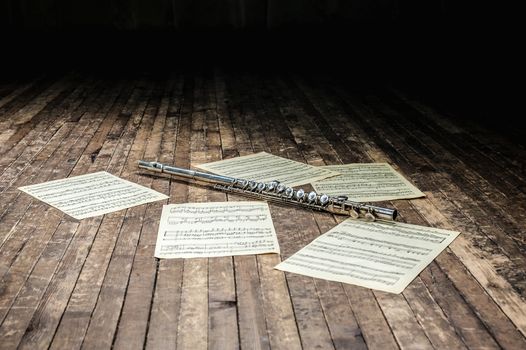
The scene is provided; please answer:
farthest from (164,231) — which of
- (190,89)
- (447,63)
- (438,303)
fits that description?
(447,63)

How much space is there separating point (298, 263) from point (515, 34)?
5.12 metres

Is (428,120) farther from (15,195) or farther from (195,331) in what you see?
(195,331)

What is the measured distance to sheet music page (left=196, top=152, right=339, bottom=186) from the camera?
2422 millimetres

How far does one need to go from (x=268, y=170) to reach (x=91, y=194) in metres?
0.69

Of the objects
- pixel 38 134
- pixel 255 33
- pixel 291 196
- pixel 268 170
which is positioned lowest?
pixel 255 33

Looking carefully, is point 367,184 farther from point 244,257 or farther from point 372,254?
point 244,257

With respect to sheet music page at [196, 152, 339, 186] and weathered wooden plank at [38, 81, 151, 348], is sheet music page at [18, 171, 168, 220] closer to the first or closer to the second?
weathered wooden plank at [38, 81, 151, 348]

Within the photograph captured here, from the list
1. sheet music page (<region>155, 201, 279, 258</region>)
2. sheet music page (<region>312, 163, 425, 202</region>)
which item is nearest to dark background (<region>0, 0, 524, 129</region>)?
sheet music page (<region>312, 163, 425, 202</region>)

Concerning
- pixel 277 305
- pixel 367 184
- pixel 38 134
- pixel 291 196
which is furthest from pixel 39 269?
pixel 38 134

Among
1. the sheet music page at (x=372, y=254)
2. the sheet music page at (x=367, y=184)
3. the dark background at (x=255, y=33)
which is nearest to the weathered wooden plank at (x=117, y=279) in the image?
the sheet music page at (x=372, y=254)

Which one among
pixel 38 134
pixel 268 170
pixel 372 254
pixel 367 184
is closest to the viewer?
pixel 372 254

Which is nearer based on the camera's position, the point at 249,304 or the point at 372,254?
the point at 249,304

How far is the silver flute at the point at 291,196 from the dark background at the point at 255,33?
392 cm

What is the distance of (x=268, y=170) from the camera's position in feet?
8.25
